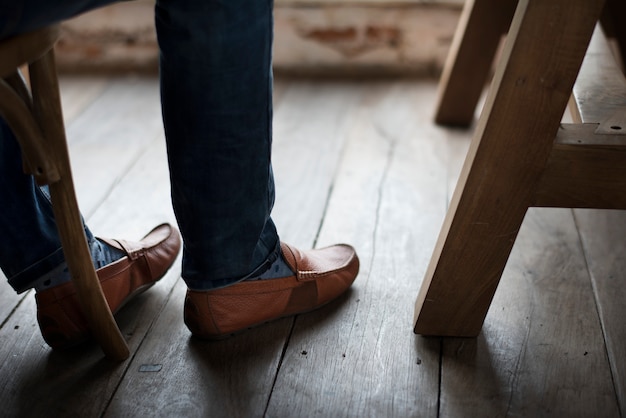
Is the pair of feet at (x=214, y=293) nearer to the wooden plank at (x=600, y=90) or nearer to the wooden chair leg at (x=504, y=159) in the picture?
the wooden chair leg at (x=504, y=159)

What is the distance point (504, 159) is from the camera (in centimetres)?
88

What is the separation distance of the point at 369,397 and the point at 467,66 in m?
0.91

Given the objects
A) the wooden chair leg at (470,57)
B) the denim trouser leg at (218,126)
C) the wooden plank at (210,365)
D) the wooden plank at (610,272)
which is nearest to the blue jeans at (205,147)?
the denim trouser leg at (218,126)

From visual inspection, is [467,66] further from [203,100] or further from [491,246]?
[203,100]

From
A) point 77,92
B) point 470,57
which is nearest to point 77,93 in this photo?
point 77,92

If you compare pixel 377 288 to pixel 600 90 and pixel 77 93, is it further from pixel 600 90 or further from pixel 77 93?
pixel 77 93

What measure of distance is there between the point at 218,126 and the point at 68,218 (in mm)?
204

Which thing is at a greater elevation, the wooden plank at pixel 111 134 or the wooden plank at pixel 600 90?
the wooden plank at pixel 600 90

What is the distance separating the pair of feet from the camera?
99 centimetres

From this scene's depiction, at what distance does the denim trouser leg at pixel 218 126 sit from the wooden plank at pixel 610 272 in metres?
0.51

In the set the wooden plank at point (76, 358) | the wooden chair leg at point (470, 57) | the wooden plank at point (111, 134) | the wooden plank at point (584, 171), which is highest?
the wooden plank at point (584, 171)

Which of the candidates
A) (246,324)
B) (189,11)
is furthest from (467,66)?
(189,11)

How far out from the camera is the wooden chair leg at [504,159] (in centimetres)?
80

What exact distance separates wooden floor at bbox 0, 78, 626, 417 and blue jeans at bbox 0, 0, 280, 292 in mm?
126
